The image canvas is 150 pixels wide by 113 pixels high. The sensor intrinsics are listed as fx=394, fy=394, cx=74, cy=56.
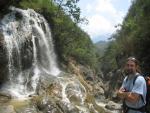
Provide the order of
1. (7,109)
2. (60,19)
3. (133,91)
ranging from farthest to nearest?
(60,19), (7,109), (133,91)

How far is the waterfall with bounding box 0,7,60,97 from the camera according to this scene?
26.9 metres

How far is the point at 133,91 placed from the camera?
7.39 m

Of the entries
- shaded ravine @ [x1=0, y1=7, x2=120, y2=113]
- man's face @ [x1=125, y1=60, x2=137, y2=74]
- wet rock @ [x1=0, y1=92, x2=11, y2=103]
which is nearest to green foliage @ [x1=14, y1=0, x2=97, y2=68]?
shaded ravine @ [x1=0, y1=7, x2=120, y2=113]

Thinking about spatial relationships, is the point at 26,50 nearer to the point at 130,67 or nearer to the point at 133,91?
the point at 130,67

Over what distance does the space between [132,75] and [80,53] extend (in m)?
52.7

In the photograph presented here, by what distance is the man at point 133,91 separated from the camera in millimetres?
7375

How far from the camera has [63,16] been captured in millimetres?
42125

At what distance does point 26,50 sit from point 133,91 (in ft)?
76.3

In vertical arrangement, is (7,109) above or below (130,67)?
below

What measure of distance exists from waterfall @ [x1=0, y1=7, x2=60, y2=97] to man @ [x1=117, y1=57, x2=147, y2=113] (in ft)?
57.5

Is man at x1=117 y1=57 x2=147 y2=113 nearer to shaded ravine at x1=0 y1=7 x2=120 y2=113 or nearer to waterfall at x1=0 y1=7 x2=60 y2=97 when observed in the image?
shaded ravine at x1=0 y1=7 x2=120 y2=113

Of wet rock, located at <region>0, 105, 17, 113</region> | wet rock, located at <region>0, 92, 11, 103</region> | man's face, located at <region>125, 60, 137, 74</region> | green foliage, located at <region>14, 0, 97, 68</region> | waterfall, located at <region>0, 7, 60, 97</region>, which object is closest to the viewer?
man's face, located at <region>125, 60, 137, 74</region>

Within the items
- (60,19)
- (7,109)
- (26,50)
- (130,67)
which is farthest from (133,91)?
(60,19)

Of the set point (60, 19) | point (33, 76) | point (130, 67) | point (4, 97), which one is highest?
point (60, 19)
